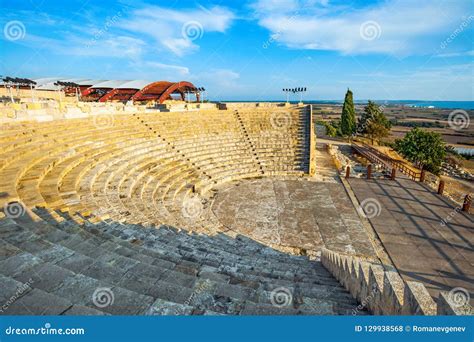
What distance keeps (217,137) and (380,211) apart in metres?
14.3

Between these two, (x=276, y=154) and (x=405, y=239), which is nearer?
(x=405, y=239)

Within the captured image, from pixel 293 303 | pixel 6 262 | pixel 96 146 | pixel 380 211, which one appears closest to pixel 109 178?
pixel 96 146

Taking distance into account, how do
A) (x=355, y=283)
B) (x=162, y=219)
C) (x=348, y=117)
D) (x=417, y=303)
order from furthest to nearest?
(x=348, y=117), (x=162, y=219), (x=355, y=283), (x=417, y=303)

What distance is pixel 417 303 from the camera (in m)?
3.36

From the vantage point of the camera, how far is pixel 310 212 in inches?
541

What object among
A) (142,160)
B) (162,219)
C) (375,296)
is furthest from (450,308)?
(142,160)

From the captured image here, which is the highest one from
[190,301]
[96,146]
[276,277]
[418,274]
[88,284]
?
[96,146]

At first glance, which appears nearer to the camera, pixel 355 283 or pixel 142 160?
pixel 355 283

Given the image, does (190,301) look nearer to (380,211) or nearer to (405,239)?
(405,239)

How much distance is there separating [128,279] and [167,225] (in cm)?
474

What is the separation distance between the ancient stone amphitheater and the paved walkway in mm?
1352

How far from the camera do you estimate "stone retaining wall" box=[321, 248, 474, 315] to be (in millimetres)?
3285

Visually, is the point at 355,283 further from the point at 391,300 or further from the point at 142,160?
the point at 142,160

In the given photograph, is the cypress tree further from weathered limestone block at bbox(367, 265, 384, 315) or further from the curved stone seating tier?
weathered limestone block at bbox(367, 265, 384, 315)
